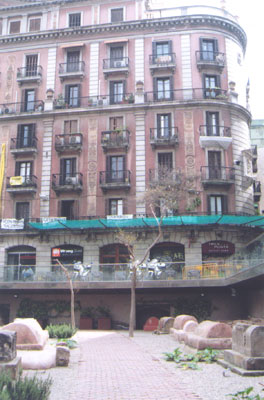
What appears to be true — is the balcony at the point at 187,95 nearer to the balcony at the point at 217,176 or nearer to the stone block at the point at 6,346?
the balcony at the point at 217,176

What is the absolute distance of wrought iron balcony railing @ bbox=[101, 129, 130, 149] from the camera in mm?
39094

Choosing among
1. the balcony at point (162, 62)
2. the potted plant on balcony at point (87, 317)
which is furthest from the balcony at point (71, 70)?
the potted plant on balcony at point (87, 317)

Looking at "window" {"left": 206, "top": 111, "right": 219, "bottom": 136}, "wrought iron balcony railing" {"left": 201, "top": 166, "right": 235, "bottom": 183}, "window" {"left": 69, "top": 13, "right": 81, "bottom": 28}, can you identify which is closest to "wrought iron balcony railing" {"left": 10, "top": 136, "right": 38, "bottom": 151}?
"window" {"left": 69, "top": 13, "right": 81, "bottom": 28}

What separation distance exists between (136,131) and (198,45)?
10.1m

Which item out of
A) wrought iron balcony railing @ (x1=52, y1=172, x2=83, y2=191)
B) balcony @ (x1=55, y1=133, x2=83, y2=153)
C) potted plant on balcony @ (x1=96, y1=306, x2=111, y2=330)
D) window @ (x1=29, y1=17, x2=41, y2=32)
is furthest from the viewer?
window @ (x1=29, y1=17, x2=41, y2=32)

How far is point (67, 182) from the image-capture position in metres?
38.9

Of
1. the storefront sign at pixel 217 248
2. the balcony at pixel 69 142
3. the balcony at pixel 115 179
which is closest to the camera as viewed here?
the storefront sign at pixel 217 248

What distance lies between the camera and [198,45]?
4100 centimetres

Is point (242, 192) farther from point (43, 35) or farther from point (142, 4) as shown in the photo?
point (43, 35)

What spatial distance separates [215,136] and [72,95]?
14179mm

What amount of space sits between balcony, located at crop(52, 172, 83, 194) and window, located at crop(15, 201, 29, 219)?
10.4 ft

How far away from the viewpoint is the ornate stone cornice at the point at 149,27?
41144 millimetres

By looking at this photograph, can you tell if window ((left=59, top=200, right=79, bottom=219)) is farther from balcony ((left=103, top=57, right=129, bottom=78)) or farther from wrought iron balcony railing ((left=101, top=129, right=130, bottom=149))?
balcony ((left=103, top=57, right=129, bottom=78))

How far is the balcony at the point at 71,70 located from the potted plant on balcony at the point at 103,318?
859 inches
